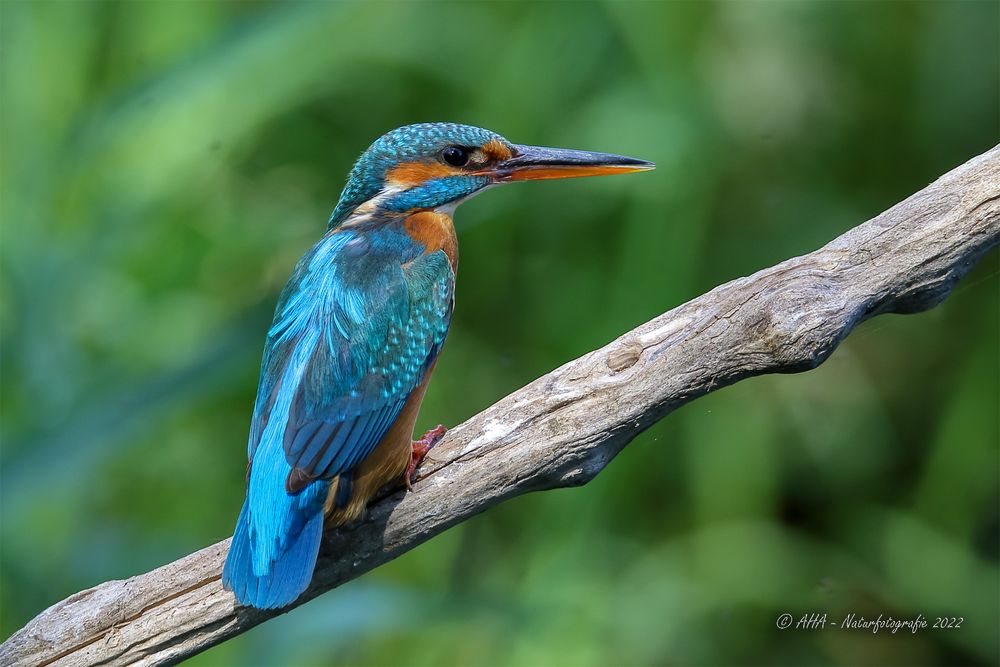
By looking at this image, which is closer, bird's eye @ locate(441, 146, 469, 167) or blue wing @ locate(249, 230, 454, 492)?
blue wing @ locate(249, 230, 454, 492)

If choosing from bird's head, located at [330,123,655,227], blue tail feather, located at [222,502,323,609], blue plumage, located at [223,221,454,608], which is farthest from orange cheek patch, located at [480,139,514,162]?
blue tail feather, located at [222,502,323,609]

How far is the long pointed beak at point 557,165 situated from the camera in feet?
7.94

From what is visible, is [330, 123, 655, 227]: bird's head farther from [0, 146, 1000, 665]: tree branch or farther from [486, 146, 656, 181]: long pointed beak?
[0, 146, 1000, 665]: tree branch

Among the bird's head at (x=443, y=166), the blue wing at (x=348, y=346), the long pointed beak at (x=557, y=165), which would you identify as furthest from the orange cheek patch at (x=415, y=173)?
the blue wing at (x=348, y=346)

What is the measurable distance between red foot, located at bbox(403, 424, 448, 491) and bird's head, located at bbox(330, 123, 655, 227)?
59 centimetres

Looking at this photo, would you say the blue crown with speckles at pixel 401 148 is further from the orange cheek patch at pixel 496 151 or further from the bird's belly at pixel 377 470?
the bird's belly at pixel 377 470

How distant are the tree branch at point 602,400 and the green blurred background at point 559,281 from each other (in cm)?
66

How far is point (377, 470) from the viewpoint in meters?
1.96

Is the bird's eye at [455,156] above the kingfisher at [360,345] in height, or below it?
above

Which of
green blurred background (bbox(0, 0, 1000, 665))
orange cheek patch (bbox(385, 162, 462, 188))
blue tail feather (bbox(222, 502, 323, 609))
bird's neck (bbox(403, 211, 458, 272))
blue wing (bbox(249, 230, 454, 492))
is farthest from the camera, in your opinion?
green blurred background (bbox(0, 0, 1000, 665))

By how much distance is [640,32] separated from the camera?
3432 millimetres

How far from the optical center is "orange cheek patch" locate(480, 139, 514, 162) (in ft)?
7.96

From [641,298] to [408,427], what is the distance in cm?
133

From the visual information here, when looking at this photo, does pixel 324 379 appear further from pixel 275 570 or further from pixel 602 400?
pixel 602 400
